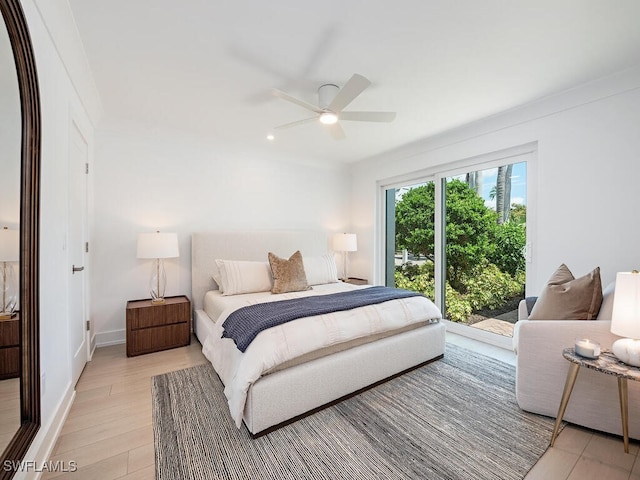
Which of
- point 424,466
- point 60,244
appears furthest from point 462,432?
point 60,244

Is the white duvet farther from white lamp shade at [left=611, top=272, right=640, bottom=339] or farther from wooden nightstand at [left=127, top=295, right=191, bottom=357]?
white lamp shade at [left=611, top=272, right=640, bottom=339]

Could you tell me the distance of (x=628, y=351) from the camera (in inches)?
60.7

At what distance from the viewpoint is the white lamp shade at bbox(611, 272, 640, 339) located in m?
1.54

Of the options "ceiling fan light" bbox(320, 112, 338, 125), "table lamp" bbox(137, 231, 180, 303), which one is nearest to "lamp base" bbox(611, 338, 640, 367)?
"ceiling fan light" bbox(320, 112, 338, 125)

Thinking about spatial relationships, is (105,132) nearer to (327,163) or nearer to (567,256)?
(327,163)

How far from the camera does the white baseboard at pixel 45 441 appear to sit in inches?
53.7

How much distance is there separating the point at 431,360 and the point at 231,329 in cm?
195

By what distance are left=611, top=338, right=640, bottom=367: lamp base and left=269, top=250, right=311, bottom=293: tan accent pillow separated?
2526 mm

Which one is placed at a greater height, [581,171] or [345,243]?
[581,171]

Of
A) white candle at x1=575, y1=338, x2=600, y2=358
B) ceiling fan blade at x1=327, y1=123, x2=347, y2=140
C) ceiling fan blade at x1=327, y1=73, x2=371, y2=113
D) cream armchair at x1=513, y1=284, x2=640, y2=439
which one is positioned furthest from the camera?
ceiling fan blade at x1=327, y1=123, x2=347, y2=140

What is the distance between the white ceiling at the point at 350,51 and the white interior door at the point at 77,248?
0.63 metres

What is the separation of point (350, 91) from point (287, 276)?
79.5 inches

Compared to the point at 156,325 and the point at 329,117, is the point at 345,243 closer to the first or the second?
the point at 329,117

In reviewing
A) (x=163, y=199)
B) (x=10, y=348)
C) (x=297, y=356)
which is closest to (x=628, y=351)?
(x=297, y=356)
